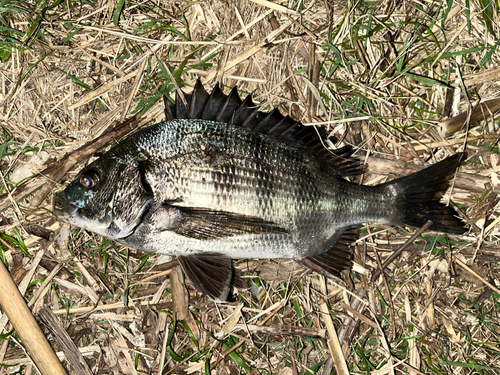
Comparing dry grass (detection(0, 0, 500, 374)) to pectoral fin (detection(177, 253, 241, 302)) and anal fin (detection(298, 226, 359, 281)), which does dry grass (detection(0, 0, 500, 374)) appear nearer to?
anal fin (detection(298, 226, 359, 281))

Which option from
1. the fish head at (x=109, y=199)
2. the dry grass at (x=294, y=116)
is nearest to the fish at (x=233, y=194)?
the fish head at (x=109, y=199)

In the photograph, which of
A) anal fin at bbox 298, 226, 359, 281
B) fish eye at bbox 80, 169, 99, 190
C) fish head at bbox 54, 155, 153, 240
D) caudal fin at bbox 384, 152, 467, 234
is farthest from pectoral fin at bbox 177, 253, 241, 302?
caudal fin at bbox 384, 152, 467, 234

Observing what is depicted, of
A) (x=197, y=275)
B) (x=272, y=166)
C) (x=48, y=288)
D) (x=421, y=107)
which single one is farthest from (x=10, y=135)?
(x=421, y=107)

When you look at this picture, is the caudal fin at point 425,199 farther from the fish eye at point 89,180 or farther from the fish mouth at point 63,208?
the fish mouth at point 63,208

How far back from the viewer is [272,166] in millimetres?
3135

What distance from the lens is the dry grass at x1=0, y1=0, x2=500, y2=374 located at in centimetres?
348

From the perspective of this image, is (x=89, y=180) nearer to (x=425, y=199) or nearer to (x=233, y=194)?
(x=233, y=194)

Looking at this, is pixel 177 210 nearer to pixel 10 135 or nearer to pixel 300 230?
→ pixel 300 230

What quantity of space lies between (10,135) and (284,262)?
287cm

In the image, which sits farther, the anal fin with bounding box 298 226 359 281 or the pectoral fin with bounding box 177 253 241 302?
the anal fin with bounding box 298 226 359 281

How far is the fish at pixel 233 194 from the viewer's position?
2980 millimetres

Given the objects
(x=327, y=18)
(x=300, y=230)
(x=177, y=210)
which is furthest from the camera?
(x=327, y=18)

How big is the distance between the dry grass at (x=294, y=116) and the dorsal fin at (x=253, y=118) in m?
0.24

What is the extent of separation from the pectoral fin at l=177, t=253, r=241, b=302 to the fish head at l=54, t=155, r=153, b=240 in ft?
1.82
